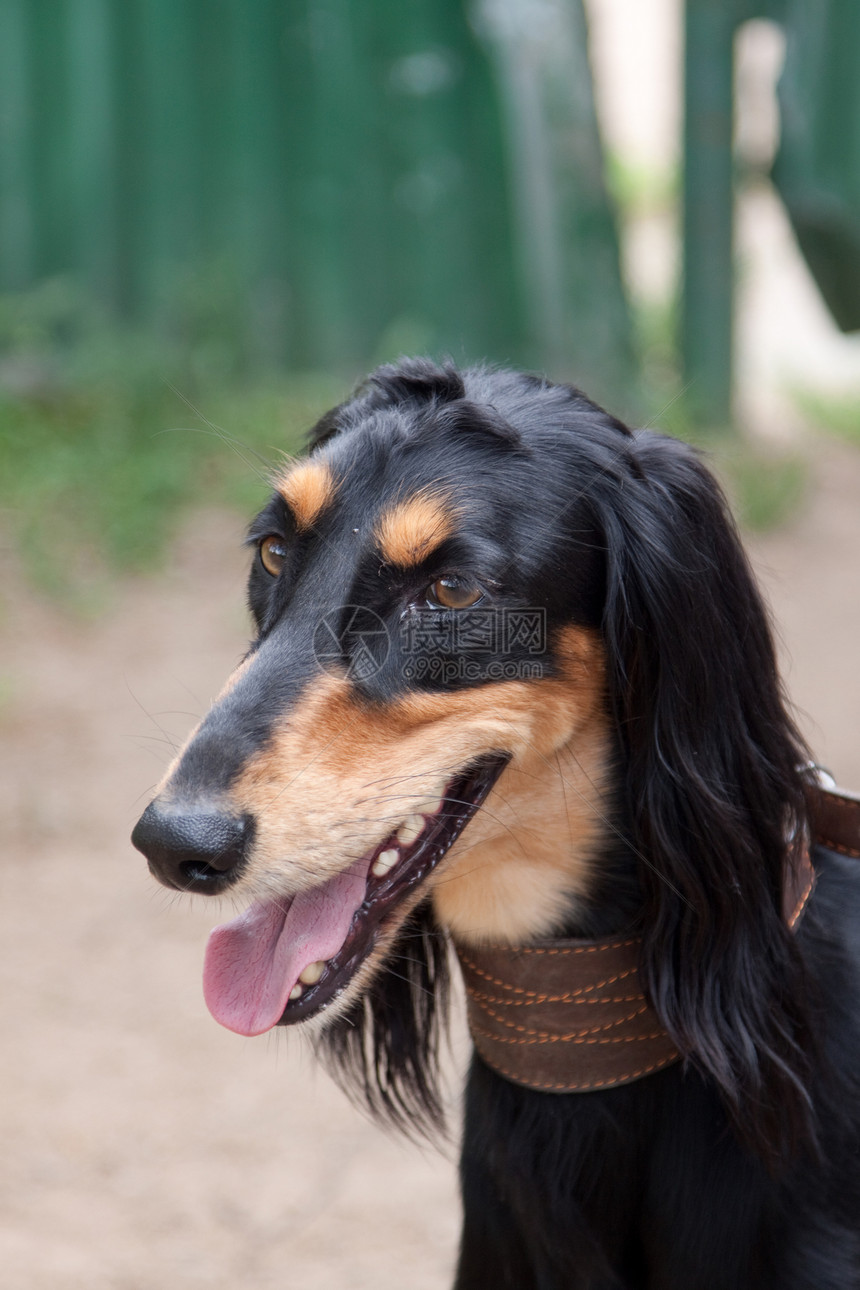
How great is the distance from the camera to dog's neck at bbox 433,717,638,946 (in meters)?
2.00

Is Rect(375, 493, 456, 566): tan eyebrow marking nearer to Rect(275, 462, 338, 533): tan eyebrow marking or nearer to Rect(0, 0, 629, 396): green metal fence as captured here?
Rect(275, 462, 338, 533): tan eyebrow marking

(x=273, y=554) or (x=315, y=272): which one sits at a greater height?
(x=273, y=554)

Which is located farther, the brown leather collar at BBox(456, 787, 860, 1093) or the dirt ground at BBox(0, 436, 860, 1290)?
the dirt ground at BBox(0, 436, 860, 1290)

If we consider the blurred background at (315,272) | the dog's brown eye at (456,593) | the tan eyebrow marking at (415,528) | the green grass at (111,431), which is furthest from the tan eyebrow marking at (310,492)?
the green grass at (111,431)

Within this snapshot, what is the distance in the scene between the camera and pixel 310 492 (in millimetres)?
1968

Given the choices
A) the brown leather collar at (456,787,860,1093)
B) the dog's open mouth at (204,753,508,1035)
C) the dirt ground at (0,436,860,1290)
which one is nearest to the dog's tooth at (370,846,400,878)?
the dog's open mouth at (204,753,508,1035)

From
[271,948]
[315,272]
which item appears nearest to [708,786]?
[271,948]

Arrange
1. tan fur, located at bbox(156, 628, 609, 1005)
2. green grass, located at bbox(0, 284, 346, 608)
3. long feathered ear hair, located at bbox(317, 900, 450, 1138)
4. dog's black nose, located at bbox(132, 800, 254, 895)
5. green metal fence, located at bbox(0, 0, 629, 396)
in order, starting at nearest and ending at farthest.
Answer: dog's black nose, located at bbox(132, 800, 254, 895) < tan fur, located at bbox(156, 628, 609, 1005) < long feathered ear hair, located at bbox(317, 900, 450, 1138) < green grass, located at bbox(0, 284, 346, 608) < green metal fence, located at bbox(0, 0, 629, 396)

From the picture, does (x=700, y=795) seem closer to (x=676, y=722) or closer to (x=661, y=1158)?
(x=676, y=722)

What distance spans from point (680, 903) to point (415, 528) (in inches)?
26.2

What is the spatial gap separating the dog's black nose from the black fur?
531 millimetres

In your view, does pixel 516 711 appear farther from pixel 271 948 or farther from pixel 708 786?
pixel 271 948

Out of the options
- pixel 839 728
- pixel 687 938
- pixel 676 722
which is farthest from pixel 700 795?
pixel 839 728

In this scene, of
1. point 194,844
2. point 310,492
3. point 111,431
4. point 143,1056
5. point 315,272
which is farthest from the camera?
point 315,272
